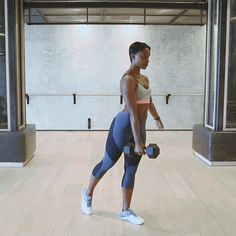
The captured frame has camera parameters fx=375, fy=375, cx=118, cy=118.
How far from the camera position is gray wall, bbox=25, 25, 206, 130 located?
26.8 ft

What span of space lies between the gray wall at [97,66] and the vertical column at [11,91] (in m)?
3.16

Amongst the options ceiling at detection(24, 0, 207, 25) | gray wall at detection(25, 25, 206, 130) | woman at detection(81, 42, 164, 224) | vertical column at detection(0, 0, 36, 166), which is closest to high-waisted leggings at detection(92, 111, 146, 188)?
woman at detection(81, 42, 164, 224)

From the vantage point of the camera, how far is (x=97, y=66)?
324 inches

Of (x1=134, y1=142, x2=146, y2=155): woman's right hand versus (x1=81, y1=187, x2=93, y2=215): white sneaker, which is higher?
(x1=134, y1=142, x2=146, y2=155): woman's right hand

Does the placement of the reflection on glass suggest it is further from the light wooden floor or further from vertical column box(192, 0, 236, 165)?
the light wooden floor

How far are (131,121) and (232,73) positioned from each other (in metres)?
2.75

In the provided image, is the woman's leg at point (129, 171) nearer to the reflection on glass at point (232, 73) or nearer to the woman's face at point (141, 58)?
the woman's face at point (141, 58)

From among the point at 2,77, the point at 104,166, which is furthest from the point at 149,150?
the point at 2,77

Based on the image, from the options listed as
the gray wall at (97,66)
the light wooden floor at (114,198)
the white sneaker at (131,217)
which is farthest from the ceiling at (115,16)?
the white sneaker at (131,217)

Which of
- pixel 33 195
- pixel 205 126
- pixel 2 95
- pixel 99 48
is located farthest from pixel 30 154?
pixel 99 48

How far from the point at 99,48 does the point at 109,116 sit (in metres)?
1.52

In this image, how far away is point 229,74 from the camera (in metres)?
5.00

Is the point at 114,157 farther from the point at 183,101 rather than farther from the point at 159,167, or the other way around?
the point at 183,101

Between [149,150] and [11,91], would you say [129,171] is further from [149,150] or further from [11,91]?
[11,91]
